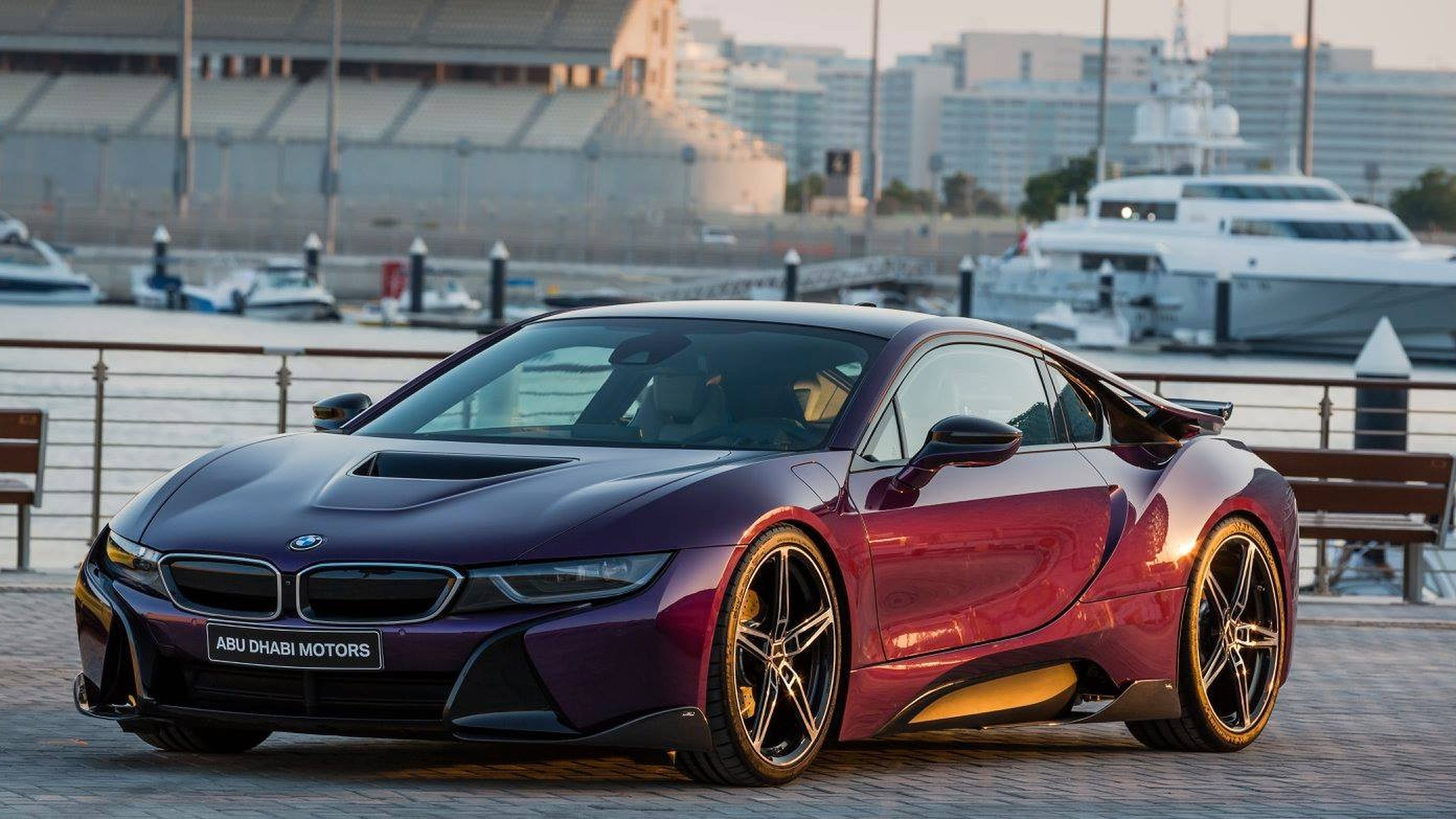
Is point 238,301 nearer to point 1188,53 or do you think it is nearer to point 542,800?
point 1188,53

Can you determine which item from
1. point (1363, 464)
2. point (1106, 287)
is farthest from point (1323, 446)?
point (1106, 287)

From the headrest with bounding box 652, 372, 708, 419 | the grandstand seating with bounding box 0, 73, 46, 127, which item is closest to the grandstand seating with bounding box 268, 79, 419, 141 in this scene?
the grandstand seating with bounding box 0, 73, 46, 127

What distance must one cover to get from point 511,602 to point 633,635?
10.7 inches

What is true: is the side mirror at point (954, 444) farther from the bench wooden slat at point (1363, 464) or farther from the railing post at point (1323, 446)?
the railing post at point (1323, 446)

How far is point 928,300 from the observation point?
77438 millimetres

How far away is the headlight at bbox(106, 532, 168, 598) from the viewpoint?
5145mm

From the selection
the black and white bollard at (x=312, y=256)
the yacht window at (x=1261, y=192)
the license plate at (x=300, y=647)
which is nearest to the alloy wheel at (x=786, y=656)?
the license plate at (x=300, y=647)

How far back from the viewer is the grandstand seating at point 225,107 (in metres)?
91.5

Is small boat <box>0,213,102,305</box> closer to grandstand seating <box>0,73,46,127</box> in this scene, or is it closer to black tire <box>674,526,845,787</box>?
grandstand seating <box>0,73,46,127</box>

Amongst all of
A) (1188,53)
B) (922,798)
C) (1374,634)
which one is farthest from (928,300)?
(922,798)

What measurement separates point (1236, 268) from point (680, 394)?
58.7m

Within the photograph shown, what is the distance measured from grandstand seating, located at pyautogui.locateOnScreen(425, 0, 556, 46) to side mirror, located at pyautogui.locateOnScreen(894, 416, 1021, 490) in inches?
3548

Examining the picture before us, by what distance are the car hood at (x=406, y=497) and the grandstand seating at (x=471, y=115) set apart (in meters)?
85.0

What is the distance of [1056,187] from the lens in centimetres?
12312
